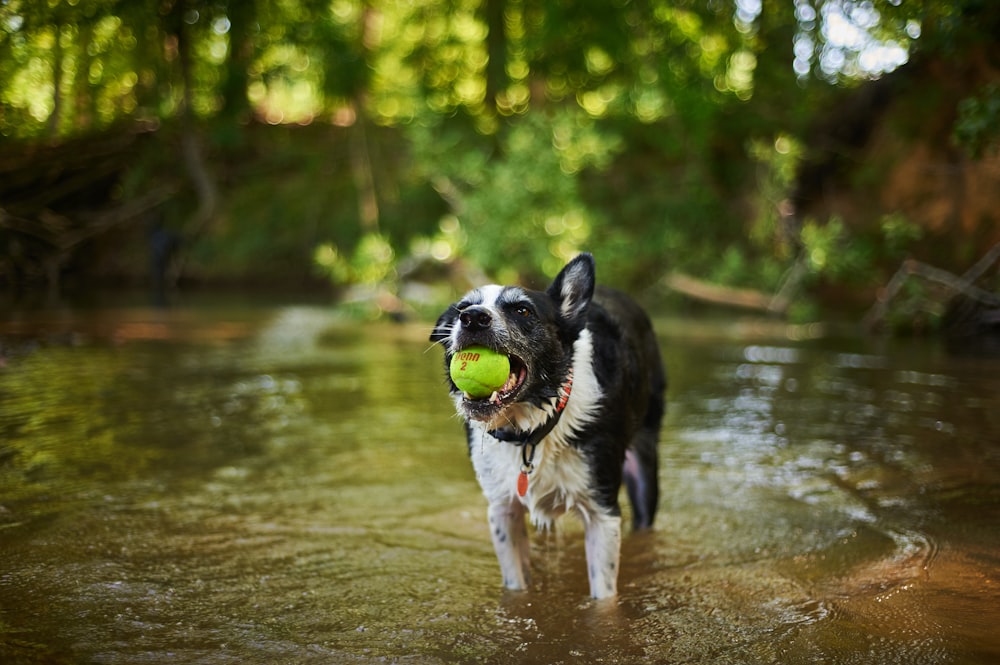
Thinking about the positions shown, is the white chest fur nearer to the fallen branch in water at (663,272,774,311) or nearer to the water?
the water

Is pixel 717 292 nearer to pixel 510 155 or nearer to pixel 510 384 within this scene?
pixel 510 155

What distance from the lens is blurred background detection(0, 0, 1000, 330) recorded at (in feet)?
47.7

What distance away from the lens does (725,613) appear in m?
4.44

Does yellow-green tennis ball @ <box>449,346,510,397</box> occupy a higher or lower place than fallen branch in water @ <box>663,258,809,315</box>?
higher

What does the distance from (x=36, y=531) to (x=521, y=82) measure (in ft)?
60.2

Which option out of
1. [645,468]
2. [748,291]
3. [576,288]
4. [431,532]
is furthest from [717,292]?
[576,288]

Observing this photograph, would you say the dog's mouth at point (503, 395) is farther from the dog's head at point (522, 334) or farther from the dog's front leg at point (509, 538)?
the dog's front leg at point (509, 538)

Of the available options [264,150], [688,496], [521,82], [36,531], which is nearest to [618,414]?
[688,496]

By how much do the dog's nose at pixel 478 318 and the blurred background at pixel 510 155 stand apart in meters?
6.91

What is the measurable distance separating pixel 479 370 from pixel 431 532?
1959 mm

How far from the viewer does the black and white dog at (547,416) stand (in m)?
4.32

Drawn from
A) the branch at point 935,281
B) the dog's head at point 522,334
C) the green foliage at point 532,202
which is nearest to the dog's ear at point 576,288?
the dog's head at point 522,334

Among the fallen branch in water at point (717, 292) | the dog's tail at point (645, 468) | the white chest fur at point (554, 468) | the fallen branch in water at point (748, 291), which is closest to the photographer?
the white chest fur at point (554, 468)

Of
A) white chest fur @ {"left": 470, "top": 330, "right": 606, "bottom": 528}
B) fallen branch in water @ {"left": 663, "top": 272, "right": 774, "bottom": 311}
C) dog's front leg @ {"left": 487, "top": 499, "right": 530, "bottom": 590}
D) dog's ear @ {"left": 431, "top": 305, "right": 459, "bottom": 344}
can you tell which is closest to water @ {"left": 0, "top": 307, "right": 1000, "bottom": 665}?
dog's front leg @ {"left": 487, "top": 499, "right": 530, "bottom": 590}
